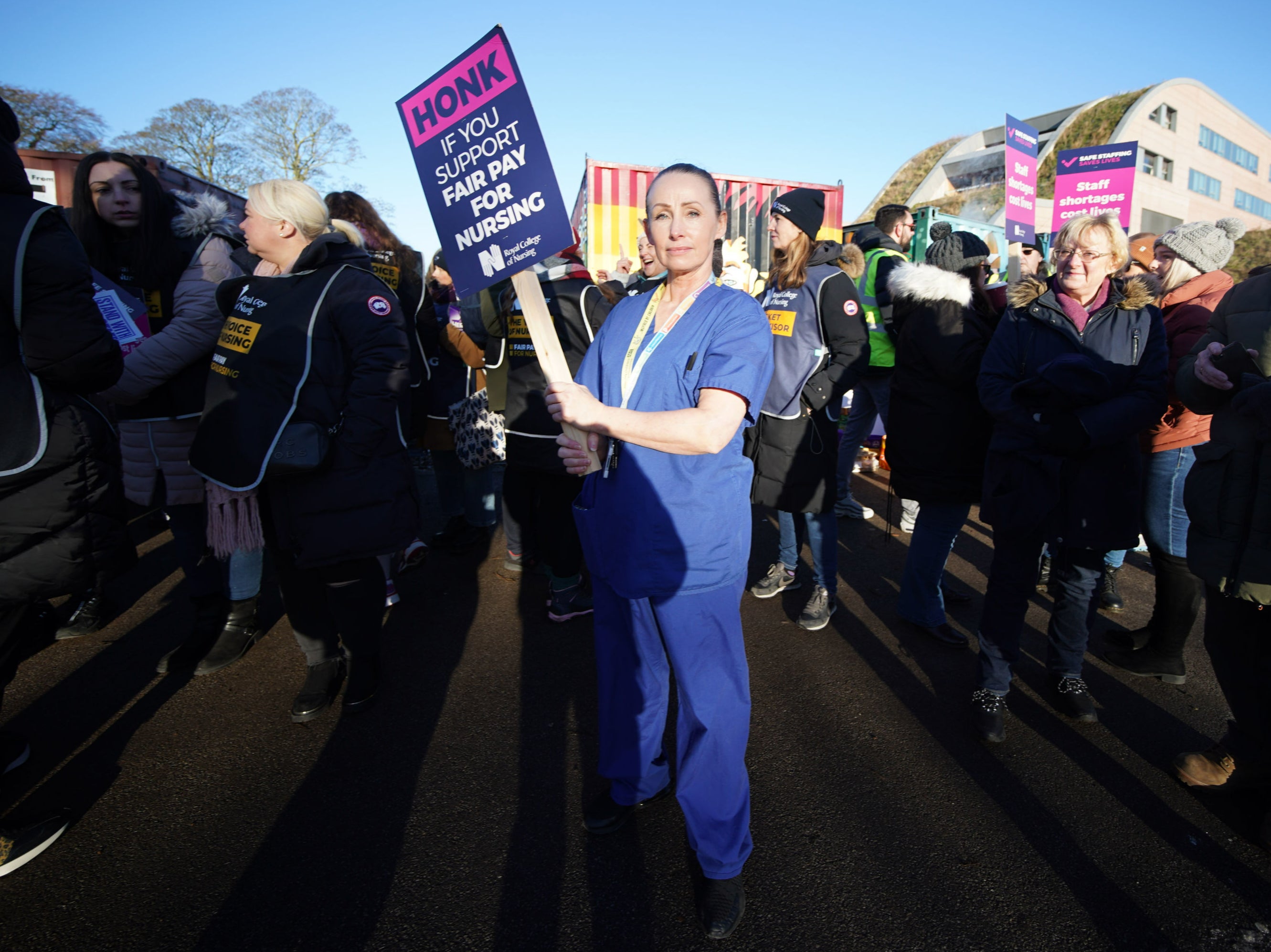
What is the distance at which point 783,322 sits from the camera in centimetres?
352

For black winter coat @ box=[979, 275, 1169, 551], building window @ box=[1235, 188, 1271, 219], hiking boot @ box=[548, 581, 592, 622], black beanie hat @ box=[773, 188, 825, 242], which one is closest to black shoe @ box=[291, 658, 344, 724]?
hiking boot @ box=[548, 581, 592, 622]

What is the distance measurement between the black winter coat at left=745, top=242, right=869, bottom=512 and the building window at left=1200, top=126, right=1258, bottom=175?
5755 centimetres

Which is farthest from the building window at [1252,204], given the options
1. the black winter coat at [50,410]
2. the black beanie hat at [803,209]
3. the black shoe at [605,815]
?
the black winter coat at [50,410]

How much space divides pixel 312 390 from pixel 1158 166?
52.8 metres

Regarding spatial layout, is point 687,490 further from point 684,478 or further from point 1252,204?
point 1252,204

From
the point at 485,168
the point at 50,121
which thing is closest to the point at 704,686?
the point at 485,168

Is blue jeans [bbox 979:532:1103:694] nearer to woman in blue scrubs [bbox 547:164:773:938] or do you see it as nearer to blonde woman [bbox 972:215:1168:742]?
blonde woman [bbox 972:215:1168:742]

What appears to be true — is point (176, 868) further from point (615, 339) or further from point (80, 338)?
point (615, 339)

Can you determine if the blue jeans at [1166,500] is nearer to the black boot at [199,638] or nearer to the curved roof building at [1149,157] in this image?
the black boot at [199,638]

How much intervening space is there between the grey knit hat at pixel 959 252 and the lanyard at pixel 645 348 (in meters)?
2.07

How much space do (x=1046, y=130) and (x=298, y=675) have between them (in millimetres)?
50749

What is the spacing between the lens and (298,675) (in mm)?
3268

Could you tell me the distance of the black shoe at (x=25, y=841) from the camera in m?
2.05

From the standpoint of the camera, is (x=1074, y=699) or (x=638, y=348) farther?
(x=1074, y=699)
